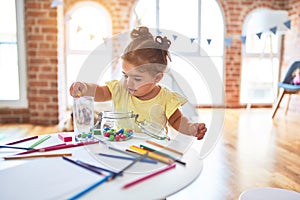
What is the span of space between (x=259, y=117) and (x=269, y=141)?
3.82 ft

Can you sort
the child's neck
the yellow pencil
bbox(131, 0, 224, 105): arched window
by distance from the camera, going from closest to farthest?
1. the yellow pencil
2. the child's neck
3. bbox(131, 0, 224, 105): arched window

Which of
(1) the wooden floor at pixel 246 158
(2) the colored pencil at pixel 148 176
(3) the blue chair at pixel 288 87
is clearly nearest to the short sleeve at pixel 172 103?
(1) the wooden floor at pixel 246 158

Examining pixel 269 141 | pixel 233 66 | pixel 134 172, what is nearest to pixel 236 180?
pixel 269 141

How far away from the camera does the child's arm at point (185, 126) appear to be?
757 millimetres

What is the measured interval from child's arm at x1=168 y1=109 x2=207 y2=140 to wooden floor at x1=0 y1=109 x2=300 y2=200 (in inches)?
6.1

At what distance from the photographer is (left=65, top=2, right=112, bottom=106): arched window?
153 inches

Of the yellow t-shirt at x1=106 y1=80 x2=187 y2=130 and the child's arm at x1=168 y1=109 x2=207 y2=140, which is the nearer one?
the child's arm at x1=168 y1=109 x2=207 y2=140

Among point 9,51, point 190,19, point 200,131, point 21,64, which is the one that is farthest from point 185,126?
point 190,19

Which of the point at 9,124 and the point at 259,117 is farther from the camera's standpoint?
the point at 259,117

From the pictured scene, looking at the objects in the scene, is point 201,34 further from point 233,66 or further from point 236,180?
point 236,180

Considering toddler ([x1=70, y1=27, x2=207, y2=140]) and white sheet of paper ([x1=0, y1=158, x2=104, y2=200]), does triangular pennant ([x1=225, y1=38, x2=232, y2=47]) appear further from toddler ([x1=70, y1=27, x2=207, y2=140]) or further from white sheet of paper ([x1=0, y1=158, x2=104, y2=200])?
white sheet of paper ([x1=0, y1=158, x2=104, y2=200])

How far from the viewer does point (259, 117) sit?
3502 millimetres

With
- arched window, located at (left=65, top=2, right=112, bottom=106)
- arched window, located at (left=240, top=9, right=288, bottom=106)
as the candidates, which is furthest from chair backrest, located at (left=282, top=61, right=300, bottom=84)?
arched window, located at (left=65, top=2, right=112, bottom=106)

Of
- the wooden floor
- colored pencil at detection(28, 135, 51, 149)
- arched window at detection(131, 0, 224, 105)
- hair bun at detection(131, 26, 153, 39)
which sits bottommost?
the wooden floor
